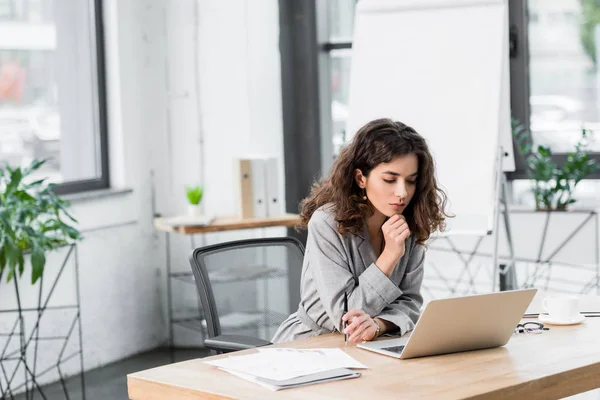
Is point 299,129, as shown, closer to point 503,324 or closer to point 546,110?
point 546,110

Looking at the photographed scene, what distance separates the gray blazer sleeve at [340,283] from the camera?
7.48 ft

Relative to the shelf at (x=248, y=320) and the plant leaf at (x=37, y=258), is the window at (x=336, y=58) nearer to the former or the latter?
the plant leaf at (x=37, y=258)

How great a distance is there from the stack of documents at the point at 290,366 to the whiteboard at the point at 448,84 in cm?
170

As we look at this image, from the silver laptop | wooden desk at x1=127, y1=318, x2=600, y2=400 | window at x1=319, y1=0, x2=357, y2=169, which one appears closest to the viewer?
wooden desk at x1=127, y1=318, x2=600, y2=400

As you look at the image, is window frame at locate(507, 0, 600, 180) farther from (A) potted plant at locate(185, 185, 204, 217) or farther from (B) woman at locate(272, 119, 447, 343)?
(B) woman at locate(272, 119, 447, 343)

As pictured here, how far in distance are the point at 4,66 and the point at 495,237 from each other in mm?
2284

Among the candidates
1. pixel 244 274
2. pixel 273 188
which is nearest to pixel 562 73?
pixel 273 188

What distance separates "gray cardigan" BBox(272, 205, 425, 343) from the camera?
228 cm

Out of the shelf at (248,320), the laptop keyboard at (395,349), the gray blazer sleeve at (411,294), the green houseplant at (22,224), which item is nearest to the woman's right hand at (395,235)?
the gray blazer sleeve at (411,294)

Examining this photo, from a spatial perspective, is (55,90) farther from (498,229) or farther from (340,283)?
(340,283)

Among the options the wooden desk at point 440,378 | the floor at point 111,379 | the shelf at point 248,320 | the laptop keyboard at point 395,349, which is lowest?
the floor at point 111,379

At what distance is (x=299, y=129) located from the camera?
4805 millimetres

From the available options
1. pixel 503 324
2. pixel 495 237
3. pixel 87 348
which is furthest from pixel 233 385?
pixel 87 348

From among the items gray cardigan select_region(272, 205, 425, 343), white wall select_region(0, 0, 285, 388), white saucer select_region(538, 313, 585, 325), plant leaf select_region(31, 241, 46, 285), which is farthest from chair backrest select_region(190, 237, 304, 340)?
white wall select_region(0, 0, 285, 388)
